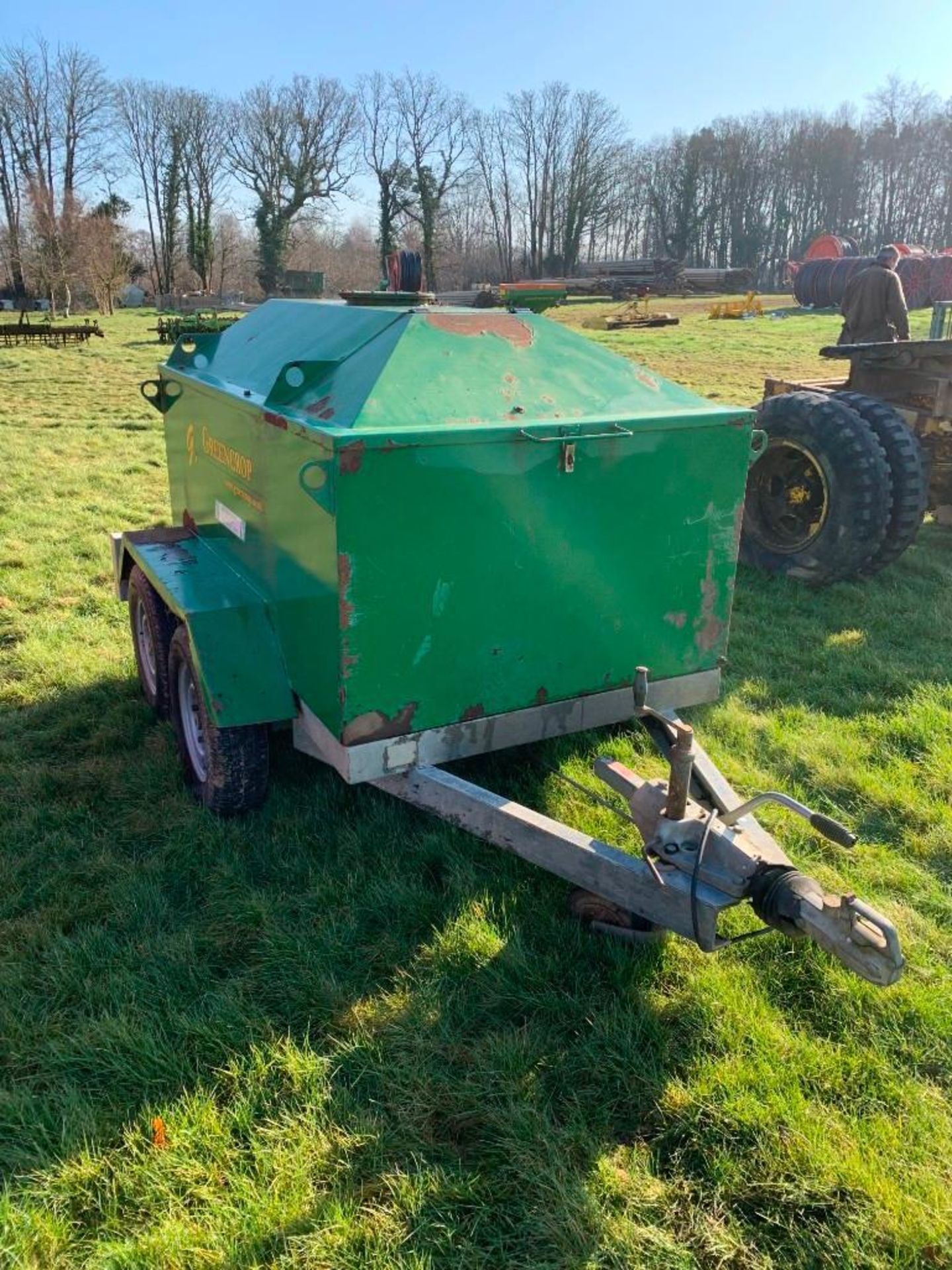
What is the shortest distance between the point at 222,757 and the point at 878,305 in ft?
21.6

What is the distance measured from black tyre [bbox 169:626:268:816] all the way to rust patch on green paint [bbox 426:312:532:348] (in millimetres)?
1361

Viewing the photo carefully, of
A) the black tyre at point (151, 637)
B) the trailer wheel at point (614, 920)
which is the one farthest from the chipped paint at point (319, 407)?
the trailer wheel at point (614, 920)

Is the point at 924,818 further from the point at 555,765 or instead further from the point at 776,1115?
the point at 776,1115

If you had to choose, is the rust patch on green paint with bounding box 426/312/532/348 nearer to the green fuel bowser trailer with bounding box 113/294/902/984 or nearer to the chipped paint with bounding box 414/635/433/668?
the green fuel bowser trailer with bounding box 113/294/902/984

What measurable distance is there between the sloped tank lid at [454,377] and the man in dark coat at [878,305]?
5.08 metres

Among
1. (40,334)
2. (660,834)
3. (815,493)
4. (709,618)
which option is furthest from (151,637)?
(40,334)

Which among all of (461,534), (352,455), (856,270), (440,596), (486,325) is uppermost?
(856,270)

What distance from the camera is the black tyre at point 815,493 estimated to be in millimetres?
5520

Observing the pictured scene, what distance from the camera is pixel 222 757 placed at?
11.0ft

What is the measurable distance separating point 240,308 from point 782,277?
31.8 metres

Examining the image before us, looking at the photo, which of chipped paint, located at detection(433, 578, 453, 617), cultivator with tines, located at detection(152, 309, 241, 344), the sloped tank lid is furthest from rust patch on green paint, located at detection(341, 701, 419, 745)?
cultivator with tines, located at detection(152, 309, 241, 344)

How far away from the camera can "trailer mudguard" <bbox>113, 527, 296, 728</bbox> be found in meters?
3.14

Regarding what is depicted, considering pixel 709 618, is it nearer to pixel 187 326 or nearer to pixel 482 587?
pixel 482 587

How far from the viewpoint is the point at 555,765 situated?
3738 millimetres
